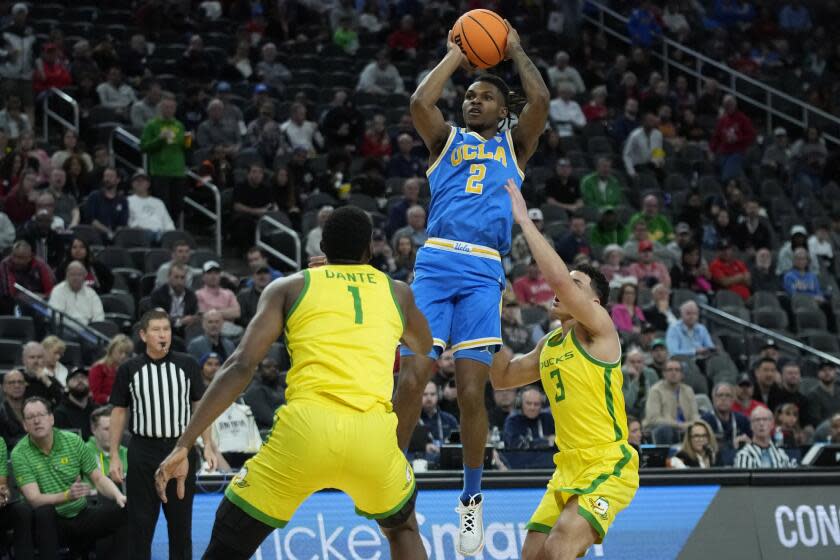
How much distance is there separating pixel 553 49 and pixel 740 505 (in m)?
13.4

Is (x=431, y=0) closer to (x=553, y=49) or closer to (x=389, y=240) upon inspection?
(x=553, y=49)

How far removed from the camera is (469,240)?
7.73 m

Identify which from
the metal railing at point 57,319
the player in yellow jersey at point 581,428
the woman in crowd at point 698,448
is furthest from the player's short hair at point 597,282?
the metal railing at point 57,319

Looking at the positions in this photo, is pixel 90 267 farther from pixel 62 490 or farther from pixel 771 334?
pixel 771 334

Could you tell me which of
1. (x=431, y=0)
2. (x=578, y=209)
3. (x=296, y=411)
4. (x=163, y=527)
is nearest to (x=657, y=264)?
(x=578, y=209)

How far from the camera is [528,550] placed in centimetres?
726

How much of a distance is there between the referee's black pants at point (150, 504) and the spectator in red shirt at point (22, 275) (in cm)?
502

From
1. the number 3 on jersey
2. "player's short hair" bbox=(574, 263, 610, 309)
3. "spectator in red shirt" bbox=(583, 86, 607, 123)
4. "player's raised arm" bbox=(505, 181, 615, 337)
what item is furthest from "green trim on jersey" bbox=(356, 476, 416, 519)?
"spectator in red shirt" bbox=(583, 86, 607, 123)

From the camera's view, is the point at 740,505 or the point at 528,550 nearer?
the point at 528,550

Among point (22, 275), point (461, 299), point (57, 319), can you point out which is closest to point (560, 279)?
point (461, 299)

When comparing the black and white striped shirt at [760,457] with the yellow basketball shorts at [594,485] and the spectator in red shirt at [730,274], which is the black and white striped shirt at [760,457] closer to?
the yellow basketball shorts at [594,485]

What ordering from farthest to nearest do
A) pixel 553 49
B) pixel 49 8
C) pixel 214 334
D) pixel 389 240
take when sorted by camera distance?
pixel 553 49 < pixel 49 8 < pixel 389 240 < pixel 214 334

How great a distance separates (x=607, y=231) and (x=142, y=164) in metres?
6.15

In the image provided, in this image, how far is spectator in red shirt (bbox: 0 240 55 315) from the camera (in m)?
13.3
